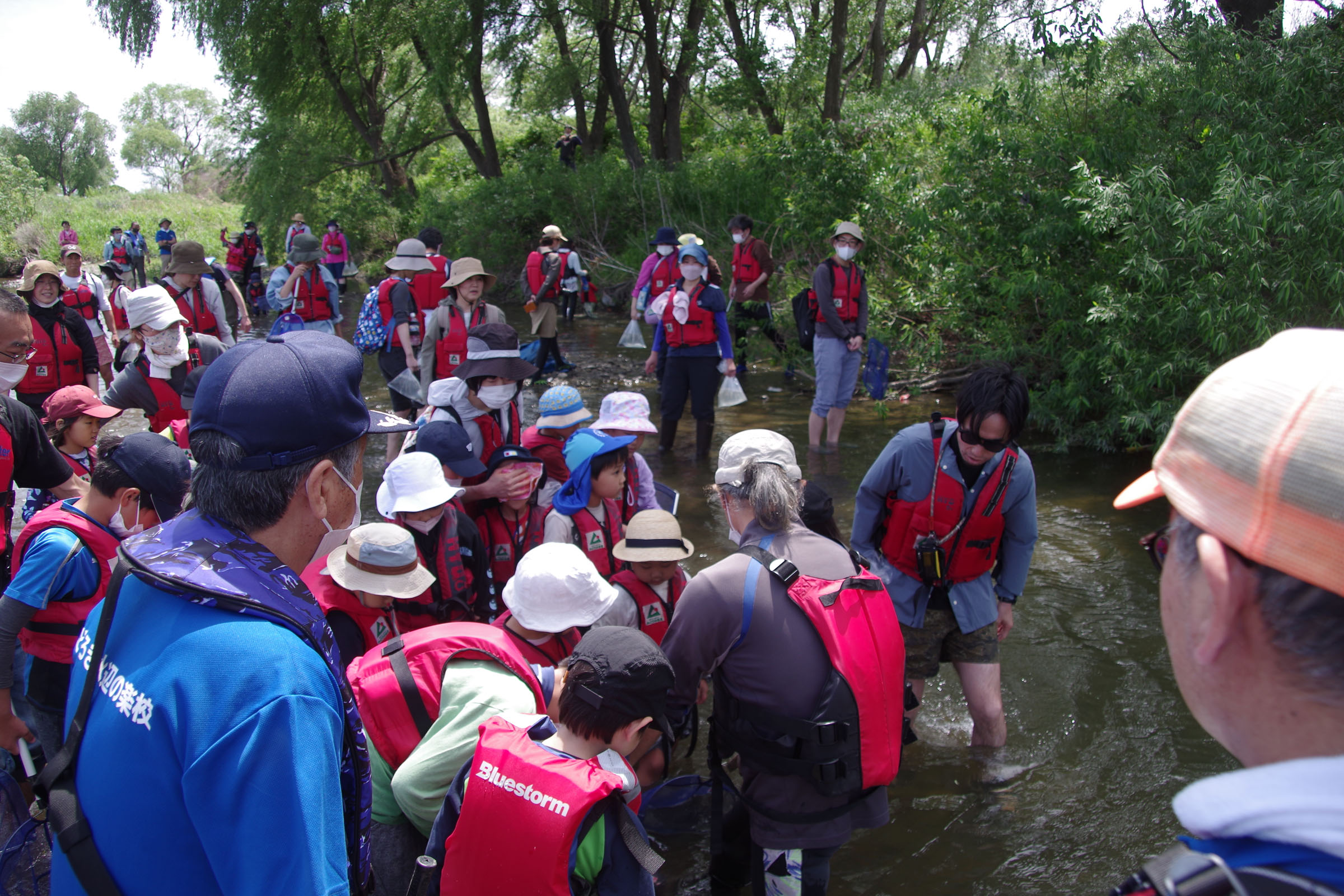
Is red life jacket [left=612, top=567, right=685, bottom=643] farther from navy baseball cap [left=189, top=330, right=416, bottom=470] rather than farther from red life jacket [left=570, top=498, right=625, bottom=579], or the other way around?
navy baseball cap [left=189, top=330, right=416, bottom=470]

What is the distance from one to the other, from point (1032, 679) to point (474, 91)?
22.5 meters

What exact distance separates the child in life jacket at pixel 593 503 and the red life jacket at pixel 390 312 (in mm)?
4863

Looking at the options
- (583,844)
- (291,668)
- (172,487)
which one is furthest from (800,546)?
(172,487)

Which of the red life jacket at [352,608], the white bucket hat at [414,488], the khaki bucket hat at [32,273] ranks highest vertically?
the khaki bucket hat at [32,273]

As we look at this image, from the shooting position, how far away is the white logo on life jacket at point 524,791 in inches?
85.4

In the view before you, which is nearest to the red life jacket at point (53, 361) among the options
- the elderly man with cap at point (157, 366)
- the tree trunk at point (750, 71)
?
the elderly man with cap at point (157, 366)

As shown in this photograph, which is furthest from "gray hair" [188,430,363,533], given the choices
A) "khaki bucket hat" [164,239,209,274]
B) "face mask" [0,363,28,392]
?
"khaki bucket hat" [164,239,209,274]

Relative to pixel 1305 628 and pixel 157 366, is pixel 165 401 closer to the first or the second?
pixel 157 366

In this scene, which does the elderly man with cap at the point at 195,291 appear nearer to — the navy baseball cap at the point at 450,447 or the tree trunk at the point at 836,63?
the navy baseball cap at the point at 450,447

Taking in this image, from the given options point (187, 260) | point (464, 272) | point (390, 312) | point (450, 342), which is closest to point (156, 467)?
point (450, 342)

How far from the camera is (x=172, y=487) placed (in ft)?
11.5

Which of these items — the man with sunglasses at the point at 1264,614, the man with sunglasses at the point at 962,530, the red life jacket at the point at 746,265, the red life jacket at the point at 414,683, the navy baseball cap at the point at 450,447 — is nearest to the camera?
the man with sunglasses at the point at 1264,614

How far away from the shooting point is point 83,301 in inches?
372

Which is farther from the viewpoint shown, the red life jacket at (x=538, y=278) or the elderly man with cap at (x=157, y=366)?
the red life jacket at (x=538, y=278)
